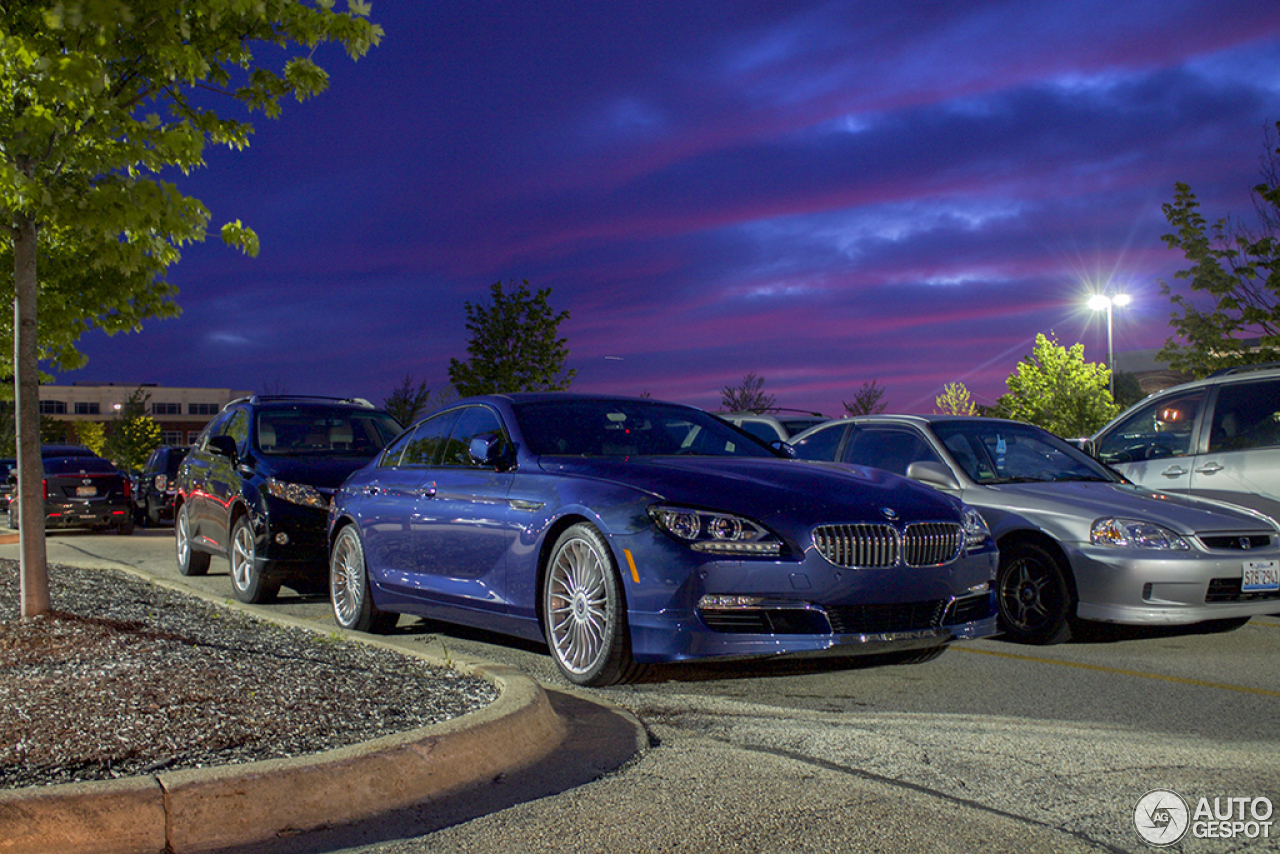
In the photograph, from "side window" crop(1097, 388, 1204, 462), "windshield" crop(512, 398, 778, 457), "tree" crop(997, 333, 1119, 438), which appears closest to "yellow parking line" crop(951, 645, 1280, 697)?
"windshield" crop(512, 398, 778, 457)

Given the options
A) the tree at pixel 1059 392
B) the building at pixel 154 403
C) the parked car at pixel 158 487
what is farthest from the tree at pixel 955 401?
the building at pixel 154 403

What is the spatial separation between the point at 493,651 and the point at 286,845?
11.7ft

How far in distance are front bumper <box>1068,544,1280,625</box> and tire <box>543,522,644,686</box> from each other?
333 centimetres

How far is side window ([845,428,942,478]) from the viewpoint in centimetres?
895

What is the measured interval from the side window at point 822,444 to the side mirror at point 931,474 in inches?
55.9

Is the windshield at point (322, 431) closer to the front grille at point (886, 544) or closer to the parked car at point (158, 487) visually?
the front grille at point (886, 544)

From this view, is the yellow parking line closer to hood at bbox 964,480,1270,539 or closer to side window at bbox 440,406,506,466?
hood at bbox 964,480,1270,539

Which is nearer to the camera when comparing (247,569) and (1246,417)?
(1246,417)

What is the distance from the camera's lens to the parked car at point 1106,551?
287 inches

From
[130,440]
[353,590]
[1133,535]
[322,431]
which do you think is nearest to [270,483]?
[322,431]

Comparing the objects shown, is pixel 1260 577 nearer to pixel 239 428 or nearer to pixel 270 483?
pixel 270 483

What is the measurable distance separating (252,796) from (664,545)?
2.26 meters

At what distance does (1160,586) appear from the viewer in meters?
7.28

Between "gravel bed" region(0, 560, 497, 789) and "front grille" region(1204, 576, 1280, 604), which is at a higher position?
"front grille" region(1204, 576, 1280, 604)
